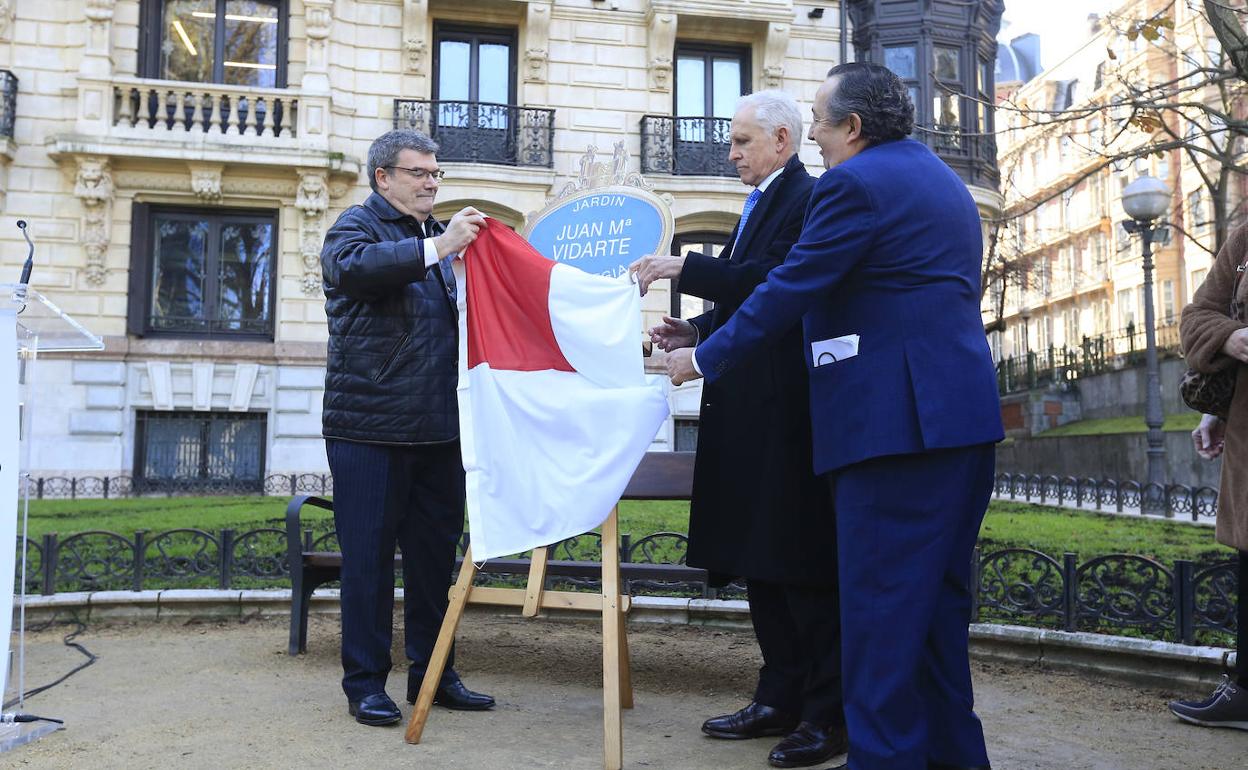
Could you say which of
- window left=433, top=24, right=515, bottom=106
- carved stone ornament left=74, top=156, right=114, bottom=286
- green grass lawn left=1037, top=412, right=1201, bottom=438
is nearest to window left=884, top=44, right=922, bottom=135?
green grass lawn left=1037, top=412, right=1201, bottom=438

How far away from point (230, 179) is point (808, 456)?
17.7 meters

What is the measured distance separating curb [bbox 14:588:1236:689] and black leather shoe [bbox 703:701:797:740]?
6.30 ft

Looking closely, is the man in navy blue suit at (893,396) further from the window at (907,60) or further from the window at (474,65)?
the window at (907,60)

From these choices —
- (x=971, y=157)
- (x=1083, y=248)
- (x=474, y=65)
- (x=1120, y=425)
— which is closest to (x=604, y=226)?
(x=474, y=65)

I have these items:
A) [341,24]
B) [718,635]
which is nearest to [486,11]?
[341,24]

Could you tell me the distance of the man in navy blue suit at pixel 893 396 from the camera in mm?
3100

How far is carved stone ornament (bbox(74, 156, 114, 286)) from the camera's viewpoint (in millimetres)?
18359

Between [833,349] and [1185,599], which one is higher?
[833,349]

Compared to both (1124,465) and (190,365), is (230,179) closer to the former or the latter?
(190,365)

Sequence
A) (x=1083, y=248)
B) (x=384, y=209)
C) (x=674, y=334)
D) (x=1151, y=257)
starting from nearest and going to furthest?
(x=674, y=334), (x=384, y=209), (x=1151, y=257), (x=1083, y=248)

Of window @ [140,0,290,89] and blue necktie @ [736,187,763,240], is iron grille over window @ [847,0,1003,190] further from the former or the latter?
blue necktie @ [736,187,763,240]

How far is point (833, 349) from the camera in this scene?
3344 millimetres

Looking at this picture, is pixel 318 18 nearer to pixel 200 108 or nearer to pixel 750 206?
pixel 200 108

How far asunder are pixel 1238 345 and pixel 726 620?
328 centimetres
